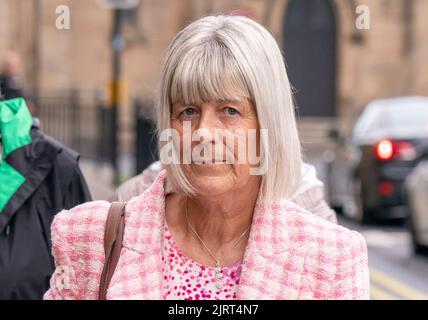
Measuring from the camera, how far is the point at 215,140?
2.70 m

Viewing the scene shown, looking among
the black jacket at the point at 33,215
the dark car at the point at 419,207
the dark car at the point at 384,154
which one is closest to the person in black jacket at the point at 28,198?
the black jacket at the point at 33,215

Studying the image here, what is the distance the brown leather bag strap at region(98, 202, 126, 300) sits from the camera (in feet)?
8.93

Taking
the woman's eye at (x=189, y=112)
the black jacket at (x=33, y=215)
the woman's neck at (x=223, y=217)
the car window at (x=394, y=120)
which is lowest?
the car window at (x=394, y=120)

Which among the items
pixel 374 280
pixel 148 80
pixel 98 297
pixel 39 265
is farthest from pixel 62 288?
pixel 148 80

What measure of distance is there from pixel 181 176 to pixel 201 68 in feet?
0.78

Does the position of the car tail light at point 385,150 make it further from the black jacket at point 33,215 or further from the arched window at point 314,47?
the arched window at point 314,47

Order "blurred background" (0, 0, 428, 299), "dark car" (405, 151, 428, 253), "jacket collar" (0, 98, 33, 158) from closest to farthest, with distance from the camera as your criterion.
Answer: "jacket collar" (0, 98, 33, 158), "dark car" (405, 151, 428, 253), "blurred background" (0, 0, 428, 299)

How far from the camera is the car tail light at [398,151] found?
15.1 m

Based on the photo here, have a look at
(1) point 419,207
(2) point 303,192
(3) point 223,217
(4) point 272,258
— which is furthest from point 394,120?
(4) point 272,258

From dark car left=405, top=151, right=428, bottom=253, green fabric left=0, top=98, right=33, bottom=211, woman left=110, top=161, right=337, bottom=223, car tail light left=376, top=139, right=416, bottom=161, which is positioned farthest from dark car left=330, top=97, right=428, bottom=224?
green fabric left=0, top=98, right=33, bottom=211

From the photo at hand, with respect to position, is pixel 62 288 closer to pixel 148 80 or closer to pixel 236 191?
pixel 236 191

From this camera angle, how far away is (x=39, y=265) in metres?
3.84

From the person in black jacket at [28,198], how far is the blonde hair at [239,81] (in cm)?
116

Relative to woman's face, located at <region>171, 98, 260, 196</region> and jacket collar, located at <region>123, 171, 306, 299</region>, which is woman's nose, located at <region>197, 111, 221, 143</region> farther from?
jacket collar, located at <region>123, 171, 306, 299</region>
